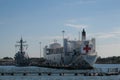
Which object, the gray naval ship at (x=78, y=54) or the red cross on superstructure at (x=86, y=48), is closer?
the gray naval ship at (x=78, y=54)

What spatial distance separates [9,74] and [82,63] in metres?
49.6

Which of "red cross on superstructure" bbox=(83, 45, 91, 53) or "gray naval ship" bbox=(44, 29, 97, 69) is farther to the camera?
"red cross on superstructure" bbox=(83, 45, 91, 53)

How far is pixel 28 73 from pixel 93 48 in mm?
49986

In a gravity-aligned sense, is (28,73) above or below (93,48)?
below

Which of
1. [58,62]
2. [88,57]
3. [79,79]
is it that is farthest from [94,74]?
[58,62]

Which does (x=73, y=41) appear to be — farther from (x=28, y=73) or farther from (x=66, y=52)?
(x=28, y=73)

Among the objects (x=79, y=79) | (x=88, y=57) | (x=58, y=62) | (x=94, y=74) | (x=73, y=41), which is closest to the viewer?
(x=79, y=79)

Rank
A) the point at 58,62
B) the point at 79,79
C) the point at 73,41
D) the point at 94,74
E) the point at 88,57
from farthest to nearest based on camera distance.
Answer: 1. the point at 58,62
2. the point at 73,41
3. the point at 88,57
4. the point at 94,74
5. the point at 79,79

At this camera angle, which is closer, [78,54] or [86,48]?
[86,48]

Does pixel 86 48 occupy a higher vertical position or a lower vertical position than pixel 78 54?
higher

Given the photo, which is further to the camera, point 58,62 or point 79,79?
point 58,62

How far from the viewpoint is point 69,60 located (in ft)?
543

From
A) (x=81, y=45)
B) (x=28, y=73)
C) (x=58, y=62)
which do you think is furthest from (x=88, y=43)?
(x=28, y=73)

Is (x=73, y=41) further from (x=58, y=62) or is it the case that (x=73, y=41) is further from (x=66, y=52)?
(x=58, y=62)
